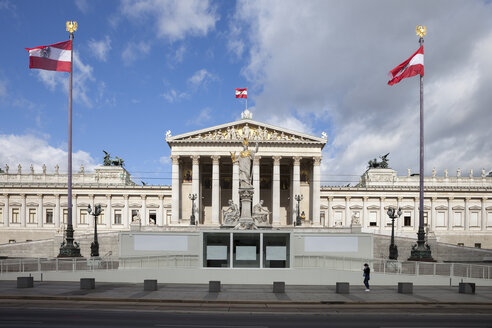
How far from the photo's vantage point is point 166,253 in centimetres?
2781

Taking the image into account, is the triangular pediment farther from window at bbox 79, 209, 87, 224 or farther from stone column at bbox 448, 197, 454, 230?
stone column at bbox 448, 197, 454, 230

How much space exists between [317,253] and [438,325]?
1266 cm

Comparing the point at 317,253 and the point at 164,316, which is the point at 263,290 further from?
the point at 164,316

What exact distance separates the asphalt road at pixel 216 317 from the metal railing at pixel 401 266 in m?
7.75

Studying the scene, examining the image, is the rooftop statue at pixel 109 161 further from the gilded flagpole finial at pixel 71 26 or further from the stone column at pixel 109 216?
the gilded flagpole finial at pixel 71 26

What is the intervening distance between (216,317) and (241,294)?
5.42 metres

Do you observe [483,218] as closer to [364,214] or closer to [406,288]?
[364,214]

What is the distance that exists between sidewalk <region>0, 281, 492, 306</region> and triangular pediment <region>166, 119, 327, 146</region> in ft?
134

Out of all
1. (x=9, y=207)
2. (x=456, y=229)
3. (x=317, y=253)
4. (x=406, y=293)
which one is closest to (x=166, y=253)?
(x=317, y=253)

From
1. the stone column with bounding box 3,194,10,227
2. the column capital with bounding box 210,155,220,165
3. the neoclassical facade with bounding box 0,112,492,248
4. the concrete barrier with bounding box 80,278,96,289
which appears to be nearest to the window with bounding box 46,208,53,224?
the neoclassical facade with bounding box 0,112,492,248

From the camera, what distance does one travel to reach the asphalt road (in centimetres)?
1523

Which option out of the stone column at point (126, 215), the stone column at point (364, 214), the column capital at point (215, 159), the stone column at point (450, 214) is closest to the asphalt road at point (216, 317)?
the column capital at point (215, 159)

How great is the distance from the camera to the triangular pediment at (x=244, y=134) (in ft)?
213

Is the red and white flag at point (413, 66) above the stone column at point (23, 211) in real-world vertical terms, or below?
above
